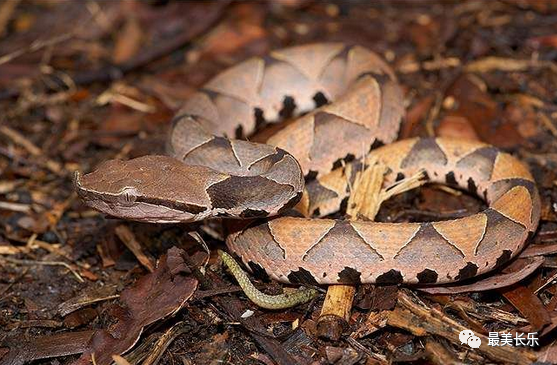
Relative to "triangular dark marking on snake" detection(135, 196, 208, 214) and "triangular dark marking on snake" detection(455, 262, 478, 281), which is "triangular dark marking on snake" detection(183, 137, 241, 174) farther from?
"triangular dark marking on snake" detection(455, 262, 478, 281)

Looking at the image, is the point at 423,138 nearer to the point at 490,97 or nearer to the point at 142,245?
the point at 490,97

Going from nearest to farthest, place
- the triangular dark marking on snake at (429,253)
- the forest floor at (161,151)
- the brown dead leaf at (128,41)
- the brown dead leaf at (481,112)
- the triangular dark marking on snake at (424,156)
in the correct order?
the forest floor at (161,151)
the triangular dark marking on snake at (429,253)
the triangular dark marking on snake at (424,156)
the brown dead leaf at (481,112)
the brown dead leaf at (128,41)

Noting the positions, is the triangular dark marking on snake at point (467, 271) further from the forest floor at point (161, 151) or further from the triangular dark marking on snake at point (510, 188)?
the triangular dark marking on snake at point (510, 188)

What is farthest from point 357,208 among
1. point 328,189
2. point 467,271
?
point 467,271

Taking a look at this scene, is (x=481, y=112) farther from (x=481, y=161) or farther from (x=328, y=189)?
(x=328, y=189)

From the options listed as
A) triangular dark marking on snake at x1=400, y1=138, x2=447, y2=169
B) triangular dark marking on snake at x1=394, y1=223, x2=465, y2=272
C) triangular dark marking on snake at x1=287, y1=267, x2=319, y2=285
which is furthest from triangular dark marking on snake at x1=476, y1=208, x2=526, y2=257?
triangular dark marking on snake at x1=287, y1=267, x2=319, y2=285

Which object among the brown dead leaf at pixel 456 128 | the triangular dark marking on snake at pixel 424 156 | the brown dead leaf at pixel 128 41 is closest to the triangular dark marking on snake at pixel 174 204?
the triangular dark marking on snake at pixel 424 156

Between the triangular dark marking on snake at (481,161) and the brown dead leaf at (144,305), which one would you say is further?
the triangular dark marking on snake at (481,161)
